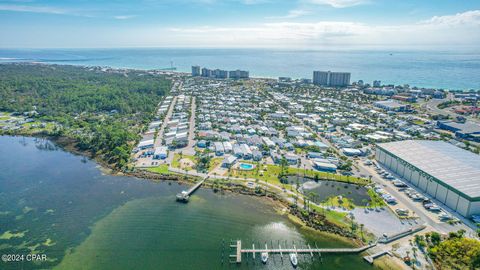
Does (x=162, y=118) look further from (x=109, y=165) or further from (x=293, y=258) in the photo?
(x=293, y=258)

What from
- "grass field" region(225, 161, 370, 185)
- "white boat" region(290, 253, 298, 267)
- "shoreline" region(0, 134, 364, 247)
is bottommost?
"white boat" region(290, 253, 298, 267)

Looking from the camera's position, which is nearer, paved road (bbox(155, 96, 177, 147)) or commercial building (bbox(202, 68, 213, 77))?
paved road (bbox(155, 96, 177, 147))

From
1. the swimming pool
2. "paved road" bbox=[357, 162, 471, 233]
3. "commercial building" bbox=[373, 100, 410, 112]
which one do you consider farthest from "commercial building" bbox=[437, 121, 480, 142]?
the swimming pool

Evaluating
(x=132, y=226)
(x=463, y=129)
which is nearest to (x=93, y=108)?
(x=132, y=226)

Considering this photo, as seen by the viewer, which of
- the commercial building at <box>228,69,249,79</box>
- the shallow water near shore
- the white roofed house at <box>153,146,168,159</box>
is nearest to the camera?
the shallow water near shore

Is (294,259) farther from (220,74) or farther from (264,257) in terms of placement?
(220,74)

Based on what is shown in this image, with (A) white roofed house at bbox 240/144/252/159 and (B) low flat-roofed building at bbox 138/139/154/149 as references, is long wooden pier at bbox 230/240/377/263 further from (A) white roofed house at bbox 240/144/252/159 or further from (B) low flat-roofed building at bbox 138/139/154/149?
(B) low flat-roofed building at bbox 138/139/154/149

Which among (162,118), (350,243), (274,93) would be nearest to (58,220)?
(350,243)

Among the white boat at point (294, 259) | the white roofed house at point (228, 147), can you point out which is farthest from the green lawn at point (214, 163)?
the white boat at point (294, 259)
